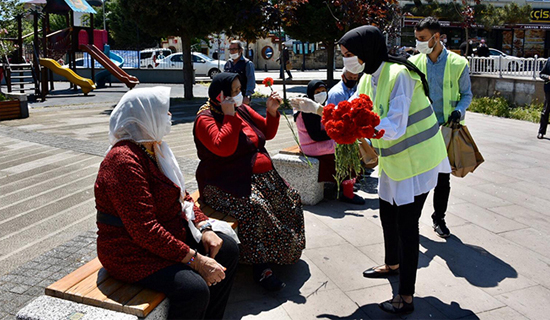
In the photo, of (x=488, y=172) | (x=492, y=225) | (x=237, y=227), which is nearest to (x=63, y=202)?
(x=237, y=227)

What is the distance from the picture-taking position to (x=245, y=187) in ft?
12.6

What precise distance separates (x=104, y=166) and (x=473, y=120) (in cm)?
1140

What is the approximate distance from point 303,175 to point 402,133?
2624 millimetres

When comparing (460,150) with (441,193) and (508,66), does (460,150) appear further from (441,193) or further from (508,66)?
(508,66)

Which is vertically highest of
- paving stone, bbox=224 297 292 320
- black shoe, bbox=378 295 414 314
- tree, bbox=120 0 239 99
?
tree, bbox=120 0 239 99

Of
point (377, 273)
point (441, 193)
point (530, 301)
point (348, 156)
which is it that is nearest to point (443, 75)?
point (441, 193)

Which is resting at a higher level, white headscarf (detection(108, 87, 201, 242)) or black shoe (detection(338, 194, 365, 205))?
white headscarf (detection(108, 87, 201, 242))

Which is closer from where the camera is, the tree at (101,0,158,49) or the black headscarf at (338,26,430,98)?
the black headscarf at (338,26,430,98)

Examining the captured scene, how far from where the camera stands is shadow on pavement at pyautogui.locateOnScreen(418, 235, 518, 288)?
3.97 meters

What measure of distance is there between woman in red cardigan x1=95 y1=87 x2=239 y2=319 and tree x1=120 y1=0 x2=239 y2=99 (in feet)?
42.4

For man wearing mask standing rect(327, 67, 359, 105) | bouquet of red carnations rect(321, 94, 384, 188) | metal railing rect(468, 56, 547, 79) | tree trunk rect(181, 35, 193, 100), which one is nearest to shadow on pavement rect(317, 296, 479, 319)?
bouquet of red carnations rect(321, 94, 384, 188)

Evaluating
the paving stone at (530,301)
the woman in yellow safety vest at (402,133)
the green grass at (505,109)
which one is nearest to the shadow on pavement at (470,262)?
the paving stone at (530,301)

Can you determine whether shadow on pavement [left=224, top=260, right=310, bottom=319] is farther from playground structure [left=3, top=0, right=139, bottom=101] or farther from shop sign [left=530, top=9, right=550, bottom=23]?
shop sign [left=530, top=9, right=550, bottom=23]

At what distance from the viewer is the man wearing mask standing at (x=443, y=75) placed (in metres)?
4.55
